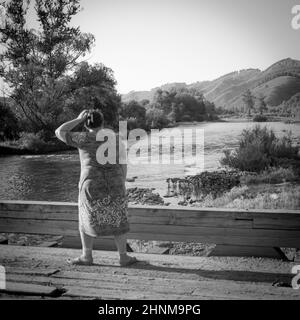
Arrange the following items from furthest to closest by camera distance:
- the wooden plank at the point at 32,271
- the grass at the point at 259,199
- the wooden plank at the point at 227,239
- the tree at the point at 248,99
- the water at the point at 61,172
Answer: the tree at the point at 248,99 → the water at the point at 61,172 → the grass at the point at 259,199 → the wooden plank at the point at 227,239 → the wooden plank at the point at 32,271

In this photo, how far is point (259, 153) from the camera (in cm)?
1435

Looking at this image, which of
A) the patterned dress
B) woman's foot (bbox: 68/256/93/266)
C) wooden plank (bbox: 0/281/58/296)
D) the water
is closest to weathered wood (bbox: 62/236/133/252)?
woman's foot (bbox: 68/256/93/266)

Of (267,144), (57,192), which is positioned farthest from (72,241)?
(267,144)

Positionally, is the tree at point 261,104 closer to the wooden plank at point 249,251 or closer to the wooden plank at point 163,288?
the wooden plank at point 249,251

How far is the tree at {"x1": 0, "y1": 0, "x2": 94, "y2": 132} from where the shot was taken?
20.4 metres

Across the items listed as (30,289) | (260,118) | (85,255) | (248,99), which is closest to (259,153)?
(260,118)

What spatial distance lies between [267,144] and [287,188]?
5270mm

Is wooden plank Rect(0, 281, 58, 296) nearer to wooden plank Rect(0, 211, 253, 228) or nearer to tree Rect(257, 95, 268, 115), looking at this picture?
wooden plank Rect(0, 211, 253, 228)

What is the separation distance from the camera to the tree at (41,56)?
20438 millimetres

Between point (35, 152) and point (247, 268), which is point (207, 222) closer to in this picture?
point (247, 268)

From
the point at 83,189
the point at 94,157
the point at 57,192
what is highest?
the point at 94,157

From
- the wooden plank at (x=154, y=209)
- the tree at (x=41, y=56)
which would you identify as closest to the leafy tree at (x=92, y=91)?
the tree at (x=41, y=56)

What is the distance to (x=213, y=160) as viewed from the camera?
16797mm

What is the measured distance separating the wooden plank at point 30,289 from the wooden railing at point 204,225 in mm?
1141
